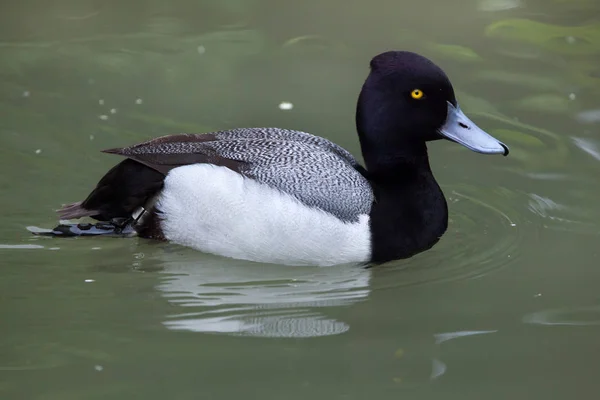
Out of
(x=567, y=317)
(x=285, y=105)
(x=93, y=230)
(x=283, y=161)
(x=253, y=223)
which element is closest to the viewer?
(x=567, y=317)

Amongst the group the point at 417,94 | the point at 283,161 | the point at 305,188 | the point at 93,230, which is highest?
the point at 417,94

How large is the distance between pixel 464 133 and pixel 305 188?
44.5 inches

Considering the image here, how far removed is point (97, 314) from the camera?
19.6ft

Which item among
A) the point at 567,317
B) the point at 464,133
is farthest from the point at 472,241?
the point at 567,317

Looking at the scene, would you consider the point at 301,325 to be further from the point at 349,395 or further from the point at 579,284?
the point at 579,284

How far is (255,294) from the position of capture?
20.5 feet

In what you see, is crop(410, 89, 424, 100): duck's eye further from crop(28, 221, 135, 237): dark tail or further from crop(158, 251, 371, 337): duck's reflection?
crop(28, 221, 135, 237): dark tail

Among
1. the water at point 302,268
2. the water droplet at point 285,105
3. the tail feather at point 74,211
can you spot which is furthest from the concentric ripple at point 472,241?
the tail feather at point 74,211

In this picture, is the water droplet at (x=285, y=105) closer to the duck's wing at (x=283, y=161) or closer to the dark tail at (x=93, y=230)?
the duck's wing at (x=283, y=161)

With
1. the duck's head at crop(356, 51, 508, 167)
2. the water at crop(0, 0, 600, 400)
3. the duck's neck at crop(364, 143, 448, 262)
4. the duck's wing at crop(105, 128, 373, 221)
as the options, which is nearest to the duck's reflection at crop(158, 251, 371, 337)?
the water at crop(0, 0, 600, 400)

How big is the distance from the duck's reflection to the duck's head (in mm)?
896

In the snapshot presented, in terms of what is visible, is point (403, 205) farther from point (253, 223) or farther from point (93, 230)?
point (93, 230)

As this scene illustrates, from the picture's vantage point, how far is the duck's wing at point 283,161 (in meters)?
6.59

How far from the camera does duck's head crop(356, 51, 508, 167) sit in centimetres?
675
